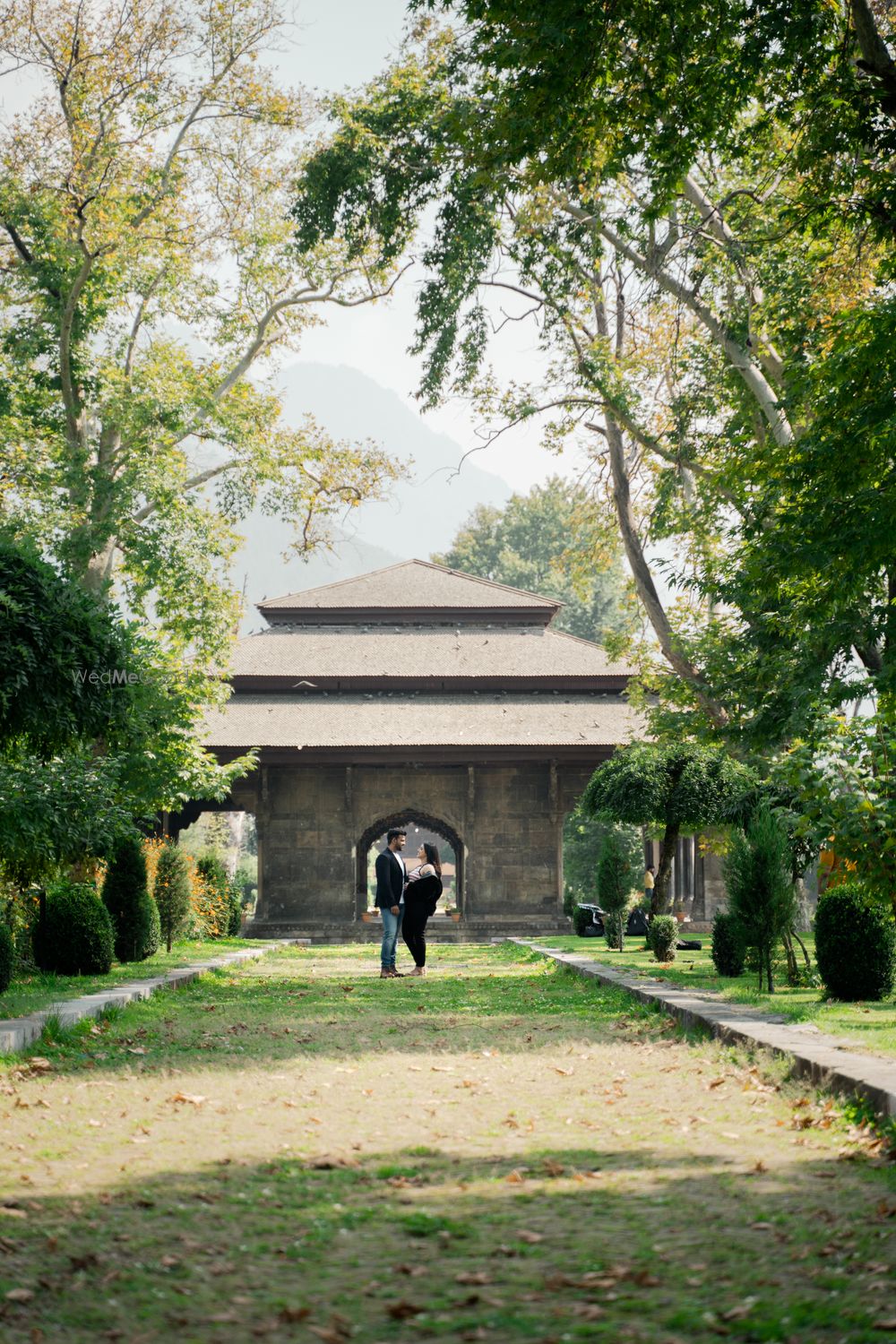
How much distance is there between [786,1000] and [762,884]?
3.60 feet

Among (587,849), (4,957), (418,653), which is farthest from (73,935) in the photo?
(587,849)

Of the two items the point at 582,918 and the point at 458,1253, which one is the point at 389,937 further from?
the point at 458,1253

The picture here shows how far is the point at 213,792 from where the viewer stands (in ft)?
64.3

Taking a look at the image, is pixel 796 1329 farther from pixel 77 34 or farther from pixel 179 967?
pixel 77 34

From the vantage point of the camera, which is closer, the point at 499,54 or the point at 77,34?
the point at 499,54

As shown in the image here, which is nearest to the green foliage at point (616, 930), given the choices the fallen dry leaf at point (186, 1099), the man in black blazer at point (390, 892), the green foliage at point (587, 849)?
the man in black blazer at point (390, 892)

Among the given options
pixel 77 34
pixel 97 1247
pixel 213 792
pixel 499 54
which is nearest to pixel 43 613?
pixel 499 54

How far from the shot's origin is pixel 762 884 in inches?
434

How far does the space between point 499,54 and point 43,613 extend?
479 cm

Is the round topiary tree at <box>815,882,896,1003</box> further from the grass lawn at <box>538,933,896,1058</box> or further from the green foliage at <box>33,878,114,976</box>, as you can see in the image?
the green foliage at <box>33,878,114,976</box>

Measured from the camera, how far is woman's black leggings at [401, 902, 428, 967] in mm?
15477

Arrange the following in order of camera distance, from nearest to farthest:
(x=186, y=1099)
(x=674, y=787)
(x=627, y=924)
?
(x=186, y=1099), (x=674, y=787), (x=627, y=924)

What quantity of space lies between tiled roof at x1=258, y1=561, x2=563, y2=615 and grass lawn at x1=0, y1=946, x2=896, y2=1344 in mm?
25843

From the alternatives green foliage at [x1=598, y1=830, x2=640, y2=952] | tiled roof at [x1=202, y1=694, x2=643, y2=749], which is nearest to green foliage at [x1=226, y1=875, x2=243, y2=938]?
tiled roof at [x1=202, y1=694, x2=643, y2=749]
